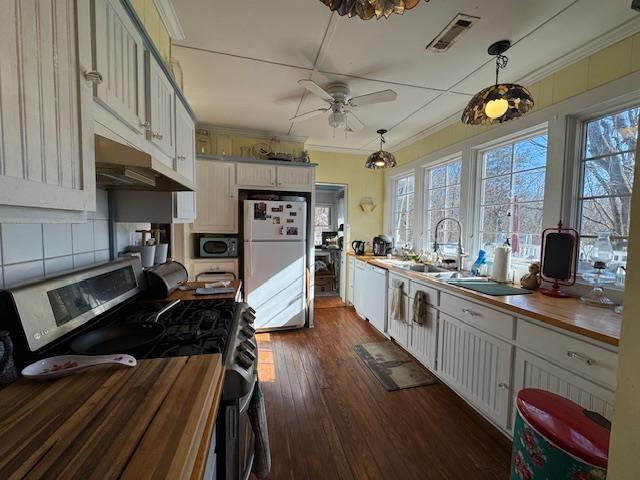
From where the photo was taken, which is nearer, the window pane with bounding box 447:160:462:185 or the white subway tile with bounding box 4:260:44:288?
the white subway tile with bounding box 4:260:44:288

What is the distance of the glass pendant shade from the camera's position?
102 centimetres

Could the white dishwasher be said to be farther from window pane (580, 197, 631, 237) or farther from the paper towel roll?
window pane (580, 197, 631, 237)

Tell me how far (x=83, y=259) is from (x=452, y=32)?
2.31 m

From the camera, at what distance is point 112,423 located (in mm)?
545

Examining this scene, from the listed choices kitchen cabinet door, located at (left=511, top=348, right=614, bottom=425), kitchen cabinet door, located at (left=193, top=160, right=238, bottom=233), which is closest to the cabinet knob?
kitchen cabinet door, located at (left=511, top=348, right=614, bottom=425)

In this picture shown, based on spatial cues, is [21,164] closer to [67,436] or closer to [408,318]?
[67,436]

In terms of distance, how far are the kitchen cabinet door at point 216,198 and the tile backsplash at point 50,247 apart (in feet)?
5.21

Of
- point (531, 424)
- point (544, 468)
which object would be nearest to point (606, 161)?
point (531, 424)

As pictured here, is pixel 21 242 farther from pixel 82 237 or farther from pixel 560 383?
pixel 560 383

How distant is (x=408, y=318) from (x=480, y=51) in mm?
2185

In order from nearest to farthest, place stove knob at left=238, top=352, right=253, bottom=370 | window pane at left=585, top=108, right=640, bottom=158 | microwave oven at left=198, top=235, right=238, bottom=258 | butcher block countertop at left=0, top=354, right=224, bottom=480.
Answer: butcher block countertop at left=0, top=354, right=224, bottom=480
stove knob at left=238, top=352, right=253, bottom=370
window pane at left=585, top=108, right=640, bottom=158
microwave oven at left=198, top=235, right=238, bottom=258

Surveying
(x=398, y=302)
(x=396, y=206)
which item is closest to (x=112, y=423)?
(x=398, y=302)

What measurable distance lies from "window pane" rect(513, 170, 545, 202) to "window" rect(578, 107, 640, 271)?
277 millimetres

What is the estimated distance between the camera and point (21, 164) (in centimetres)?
52
